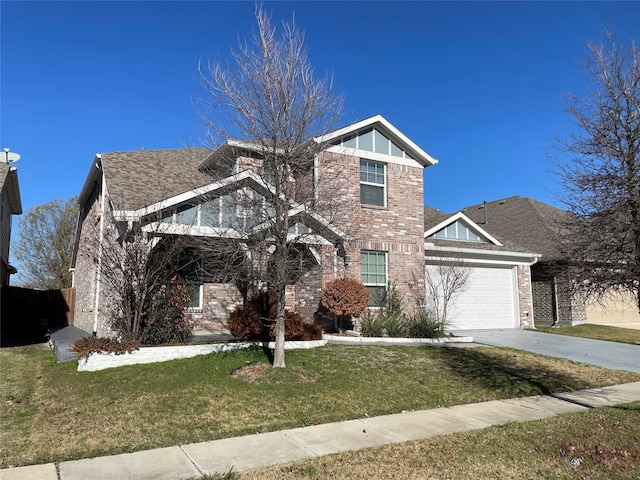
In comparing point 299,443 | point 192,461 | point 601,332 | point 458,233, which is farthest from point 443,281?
point 192,461

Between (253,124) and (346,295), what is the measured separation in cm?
643

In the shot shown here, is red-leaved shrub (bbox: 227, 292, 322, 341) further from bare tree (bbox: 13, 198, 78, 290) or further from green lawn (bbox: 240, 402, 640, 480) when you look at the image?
bare tree (bbox: 13, 198, 78, 290)

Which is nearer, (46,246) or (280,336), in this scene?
(280,336)

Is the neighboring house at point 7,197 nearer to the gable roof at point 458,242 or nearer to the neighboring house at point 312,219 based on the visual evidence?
the neighboring house at point 312,219

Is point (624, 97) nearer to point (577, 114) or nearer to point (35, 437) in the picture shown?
point (577, 114)

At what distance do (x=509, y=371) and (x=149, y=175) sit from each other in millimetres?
12139

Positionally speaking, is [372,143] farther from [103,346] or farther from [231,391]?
[231,391]

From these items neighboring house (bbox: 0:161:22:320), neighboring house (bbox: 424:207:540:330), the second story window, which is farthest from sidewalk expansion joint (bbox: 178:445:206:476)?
neighboring house (bbox: 424:207:540:330)

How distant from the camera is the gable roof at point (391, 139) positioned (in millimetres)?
16297

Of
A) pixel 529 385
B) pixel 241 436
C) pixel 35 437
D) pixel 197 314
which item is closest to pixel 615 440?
pixel 529 385

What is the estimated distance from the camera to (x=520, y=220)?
25766mm

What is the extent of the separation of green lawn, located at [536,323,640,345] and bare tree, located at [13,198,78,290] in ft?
98.9

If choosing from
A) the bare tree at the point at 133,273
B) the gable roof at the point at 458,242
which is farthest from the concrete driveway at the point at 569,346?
the bare tree at the point at 133,273

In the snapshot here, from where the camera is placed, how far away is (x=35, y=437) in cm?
623
